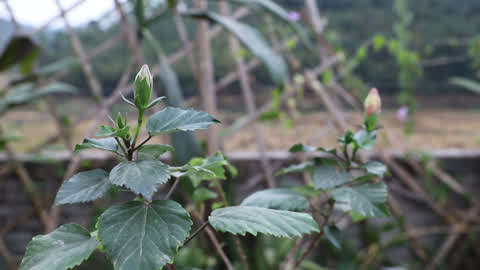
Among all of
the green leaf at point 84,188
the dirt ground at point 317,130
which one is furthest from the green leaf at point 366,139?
the dirt ground at point 317,130

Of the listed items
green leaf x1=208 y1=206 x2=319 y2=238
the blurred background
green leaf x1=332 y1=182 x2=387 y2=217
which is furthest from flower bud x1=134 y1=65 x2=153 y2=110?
the blurred background

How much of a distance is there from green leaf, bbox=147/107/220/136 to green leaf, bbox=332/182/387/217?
6.7 inches

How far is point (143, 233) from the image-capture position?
25 cm

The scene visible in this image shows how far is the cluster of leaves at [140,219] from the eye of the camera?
0.24m

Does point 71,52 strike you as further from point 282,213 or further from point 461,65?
point 461,65

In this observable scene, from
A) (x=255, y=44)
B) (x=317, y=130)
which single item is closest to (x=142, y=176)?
(x=255, y=44)

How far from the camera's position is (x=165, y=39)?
2127mm

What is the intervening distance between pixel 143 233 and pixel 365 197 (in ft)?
0.76

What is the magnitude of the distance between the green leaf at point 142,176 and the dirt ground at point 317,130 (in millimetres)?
1196

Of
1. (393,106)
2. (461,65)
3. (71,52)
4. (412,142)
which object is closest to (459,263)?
(412,142)

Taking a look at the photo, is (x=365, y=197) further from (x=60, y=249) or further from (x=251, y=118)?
(x=251, y=118)

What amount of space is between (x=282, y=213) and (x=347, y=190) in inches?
5.0

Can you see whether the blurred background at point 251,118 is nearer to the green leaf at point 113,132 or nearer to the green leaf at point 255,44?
the green leaf at point 255,44

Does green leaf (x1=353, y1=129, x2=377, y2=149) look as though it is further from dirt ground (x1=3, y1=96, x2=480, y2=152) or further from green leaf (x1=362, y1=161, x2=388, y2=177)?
dirt ground (x1=3, y1=96, x2=480, y2=152)
